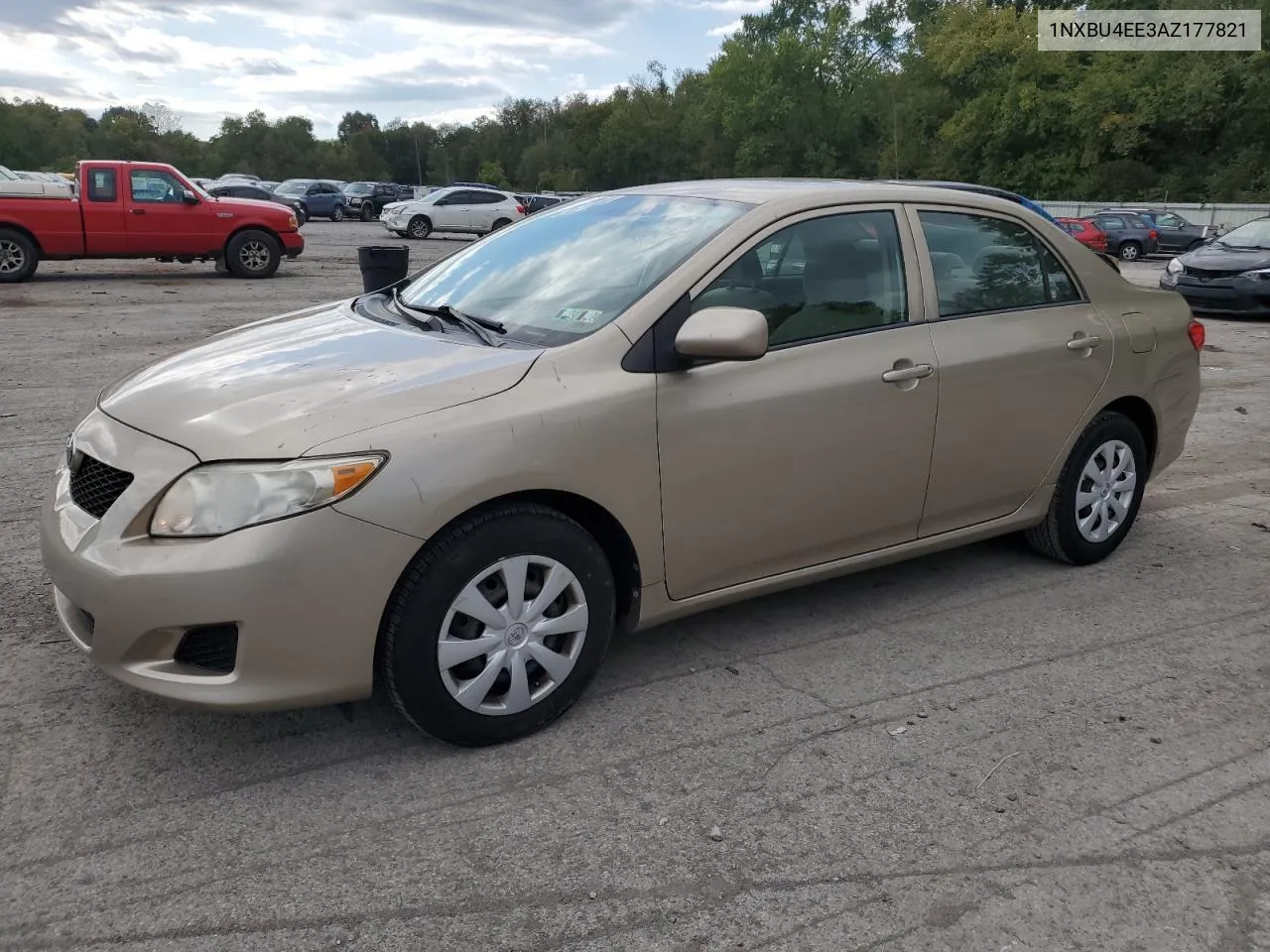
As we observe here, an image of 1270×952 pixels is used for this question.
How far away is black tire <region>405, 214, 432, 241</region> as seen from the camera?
29484 mm

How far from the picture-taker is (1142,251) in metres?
31.8

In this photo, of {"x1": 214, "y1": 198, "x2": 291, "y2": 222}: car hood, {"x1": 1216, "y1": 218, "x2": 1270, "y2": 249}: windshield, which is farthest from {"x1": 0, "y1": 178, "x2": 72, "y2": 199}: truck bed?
{"x1": 1216, "y1": 218, "x2": 1270, "y2": 249}: windshield

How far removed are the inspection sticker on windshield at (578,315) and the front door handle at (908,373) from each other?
3.59 feet

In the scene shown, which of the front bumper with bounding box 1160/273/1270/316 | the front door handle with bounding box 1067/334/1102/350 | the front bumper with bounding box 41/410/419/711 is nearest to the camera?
the front bumper with bounding box 41/410/419/711

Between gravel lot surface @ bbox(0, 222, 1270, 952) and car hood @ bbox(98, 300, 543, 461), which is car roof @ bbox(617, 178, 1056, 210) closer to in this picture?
car hood @ bbox(98, 300, 543, 461)

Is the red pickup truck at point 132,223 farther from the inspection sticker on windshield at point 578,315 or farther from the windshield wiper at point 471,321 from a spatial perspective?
the inspection sticker on windshield at point 578,315

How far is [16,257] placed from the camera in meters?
15.3

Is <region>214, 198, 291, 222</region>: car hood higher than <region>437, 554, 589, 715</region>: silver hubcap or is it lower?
higher

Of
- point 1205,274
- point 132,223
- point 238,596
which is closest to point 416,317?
point 238,596

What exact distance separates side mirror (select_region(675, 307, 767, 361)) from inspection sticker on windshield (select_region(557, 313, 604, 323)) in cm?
31

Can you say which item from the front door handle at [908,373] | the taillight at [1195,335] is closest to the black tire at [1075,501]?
the taillight at [1195,335]

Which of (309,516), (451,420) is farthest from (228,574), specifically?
(451,420)

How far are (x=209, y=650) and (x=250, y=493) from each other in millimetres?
435

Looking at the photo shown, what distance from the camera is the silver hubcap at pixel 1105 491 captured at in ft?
15.3
